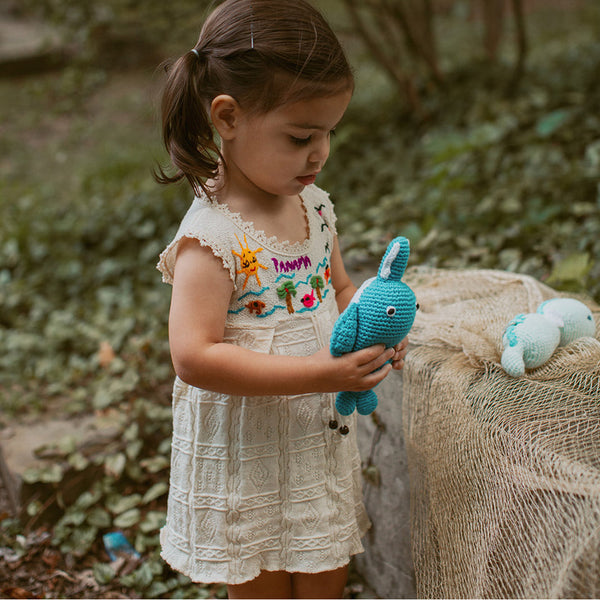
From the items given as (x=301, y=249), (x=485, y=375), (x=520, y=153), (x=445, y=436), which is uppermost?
(x=301, y=249)

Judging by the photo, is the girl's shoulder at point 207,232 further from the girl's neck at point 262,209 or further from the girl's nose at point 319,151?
the girl's nose at point 319,151

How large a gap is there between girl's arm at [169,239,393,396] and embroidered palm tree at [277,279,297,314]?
0.15 metres

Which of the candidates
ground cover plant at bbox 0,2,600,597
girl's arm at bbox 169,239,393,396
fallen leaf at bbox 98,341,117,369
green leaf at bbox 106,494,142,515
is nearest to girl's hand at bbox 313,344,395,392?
girl's arm at bbox 169,239,393,396

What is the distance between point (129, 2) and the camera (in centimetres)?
497

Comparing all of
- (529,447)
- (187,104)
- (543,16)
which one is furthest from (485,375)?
(543,16)

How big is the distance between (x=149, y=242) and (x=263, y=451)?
309 cm

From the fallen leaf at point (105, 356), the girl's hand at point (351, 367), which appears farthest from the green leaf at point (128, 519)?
the girl's hand at point (351, 367)

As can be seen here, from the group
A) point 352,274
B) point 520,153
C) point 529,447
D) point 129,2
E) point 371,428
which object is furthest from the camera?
point 129,2

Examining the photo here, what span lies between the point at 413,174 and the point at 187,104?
10.3 feet

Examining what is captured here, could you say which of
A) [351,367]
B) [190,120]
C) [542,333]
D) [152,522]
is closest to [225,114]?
[190,120]

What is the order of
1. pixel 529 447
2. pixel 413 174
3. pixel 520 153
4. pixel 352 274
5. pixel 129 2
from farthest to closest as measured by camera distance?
1. pixel 129 2
2. pixel 413 174
3. pixel 520 153
4. pixel 352 274
5. pixel 529 447

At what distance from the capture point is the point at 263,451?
138 cm

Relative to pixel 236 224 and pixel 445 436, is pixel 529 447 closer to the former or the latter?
pixel 445 436

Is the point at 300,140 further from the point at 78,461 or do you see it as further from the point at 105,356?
the point at 105,356
